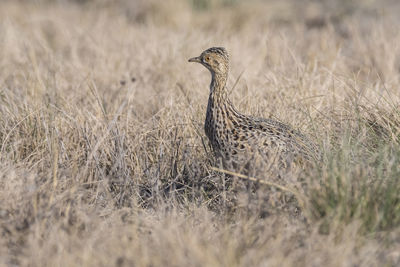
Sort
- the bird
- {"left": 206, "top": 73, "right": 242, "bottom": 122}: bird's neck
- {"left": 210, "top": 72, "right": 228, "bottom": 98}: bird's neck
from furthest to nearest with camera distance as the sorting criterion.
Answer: {"left": 210, "top": 72, "right": 228, "bottom": 98}: bird's neck < {"left": 206, "top": 73, "right": 242, "bottom": 122}: bird's neck < the bird

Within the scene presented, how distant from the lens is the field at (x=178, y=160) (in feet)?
9.48

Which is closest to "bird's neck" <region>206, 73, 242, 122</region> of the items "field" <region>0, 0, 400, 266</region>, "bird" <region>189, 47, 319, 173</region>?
"bird" <region>189, 47, 319, 173</region>

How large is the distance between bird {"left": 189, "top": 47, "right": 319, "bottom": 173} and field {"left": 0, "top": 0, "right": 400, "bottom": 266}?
0.13m

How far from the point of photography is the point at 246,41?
23.7 ft

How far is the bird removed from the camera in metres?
3.65

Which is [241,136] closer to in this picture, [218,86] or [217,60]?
[218,86]

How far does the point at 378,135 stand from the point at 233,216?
51.6 inches

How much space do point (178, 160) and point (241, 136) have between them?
669 mm

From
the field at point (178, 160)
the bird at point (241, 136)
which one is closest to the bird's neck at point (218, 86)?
the bird at point (241, 136)

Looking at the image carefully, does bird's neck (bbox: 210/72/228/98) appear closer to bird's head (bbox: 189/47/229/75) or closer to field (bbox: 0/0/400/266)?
bird's head (bbox: 189/47/229/75)

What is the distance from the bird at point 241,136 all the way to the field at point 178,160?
134 millimetres

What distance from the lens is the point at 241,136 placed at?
3.81 meters

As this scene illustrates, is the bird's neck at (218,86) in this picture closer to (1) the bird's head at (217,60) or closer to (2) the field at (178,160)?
(1) the bird's head at (217,60)

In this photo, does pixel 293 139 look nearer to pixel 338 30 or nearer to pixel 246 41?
pixel 246 41
